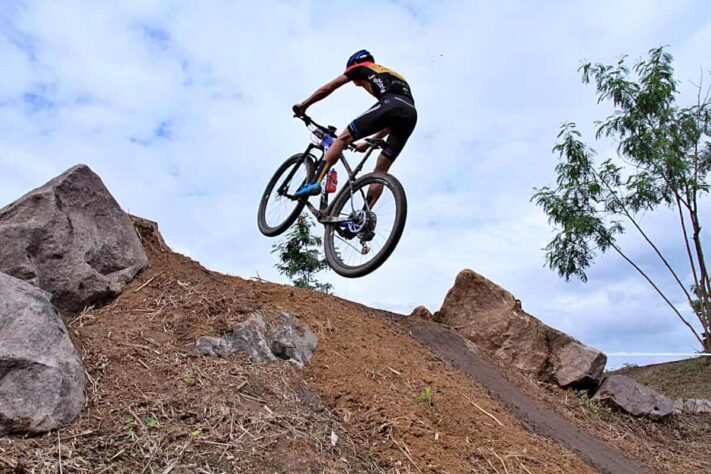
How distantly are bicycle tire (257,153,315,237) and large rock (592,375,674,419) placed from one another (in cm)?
418

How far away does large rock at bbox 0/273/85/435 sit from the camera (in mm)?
3162

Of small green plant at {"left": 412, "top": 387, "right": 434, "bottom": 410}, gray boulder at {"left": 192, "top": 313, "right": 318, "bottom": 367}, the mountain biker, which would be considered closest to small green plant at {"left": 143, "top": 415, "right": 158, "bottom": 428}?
gray boulder at {"left": 192, "top": 313, "right": 318, "bottom": 367}

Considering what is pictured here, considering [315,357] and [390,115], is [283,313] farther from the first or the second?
[390,115]

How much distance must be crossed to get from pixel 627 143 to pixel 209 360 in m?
12.1

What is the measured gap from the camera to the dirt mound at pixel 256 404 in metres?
3.23

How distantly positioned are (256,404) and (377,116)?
10.3 ft

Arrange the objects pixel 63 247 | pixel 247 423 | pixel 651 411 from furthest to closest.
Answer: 1. pixel 651 411
2. pixel 63 247
3. pixel 247 423

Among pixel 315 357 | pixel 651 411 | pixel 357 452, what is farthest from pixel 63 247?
pixel 651 411

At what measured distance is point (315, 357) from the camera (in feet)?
15.6

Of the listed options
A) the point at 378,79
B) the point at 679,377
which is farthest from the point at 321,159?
the point at 679,377

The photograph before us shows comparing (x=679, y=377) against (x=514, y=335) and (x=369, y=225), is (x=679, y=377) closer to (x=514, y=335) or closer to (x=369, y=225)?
(x=514, y=335)

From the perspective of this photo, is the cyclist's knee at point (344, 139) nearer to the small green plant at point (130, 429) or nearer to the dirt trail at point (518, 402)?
the dirt trail at point (518, 402)

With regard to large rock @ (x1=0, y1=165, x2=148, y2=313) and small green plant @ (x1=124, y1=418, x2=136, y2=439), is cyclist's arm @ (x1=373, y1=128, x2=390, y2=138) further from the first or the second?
small green plant @ (x1=124, y1=418, x2=136, y2=439)

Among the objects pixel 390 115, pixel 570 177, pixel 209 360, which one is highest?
pixel 570 177
